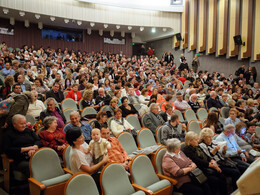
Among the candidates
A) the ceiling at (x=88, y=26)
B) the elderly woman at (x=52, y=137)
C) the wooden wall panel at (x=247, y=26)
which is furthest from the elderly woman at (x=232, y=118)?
the ceiling at (x=88, y=26)

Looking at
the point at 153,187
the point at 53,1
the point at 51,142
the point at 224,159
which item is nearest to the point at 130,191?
the point at 153,187

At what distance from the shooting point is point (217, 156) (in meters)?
2.76

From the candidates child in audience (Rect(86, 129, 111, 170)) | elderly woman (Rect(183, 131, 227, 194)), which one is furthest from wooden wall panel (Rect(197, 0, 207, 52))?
child in audience (Rect(86, 129, 111, 170))

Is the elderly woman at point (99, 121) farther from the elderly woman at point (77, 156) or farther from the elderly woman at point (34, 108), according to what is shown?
the elderly woman at point (34, 108)

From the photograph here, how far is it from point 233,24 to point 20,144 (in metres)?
8.45

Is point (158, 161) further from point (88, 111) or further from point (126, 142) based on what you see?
point (88, 111)

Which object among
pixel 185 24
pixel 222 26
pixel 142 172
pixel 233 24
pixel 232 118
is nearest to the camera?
pixel 142 172

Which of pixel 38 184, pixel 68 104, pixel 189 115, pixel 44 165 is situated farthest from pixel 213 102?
pixel 38 184

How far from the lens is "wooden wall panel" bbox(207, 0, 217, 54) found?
9.16m

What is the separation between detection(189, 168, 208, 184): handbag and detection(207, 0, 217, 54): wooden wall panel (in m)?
7.91

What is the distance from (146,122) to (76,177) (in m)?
1.85

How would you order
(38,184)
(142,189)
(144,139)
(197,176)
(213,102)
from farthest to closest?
1. (213,102)
2. (144,139)
3. (197,176)
4. (142,189)
5. (38,184)

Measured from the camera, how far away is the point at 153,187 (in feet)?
6.83

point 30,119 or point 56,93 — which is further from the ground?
point 56,93
